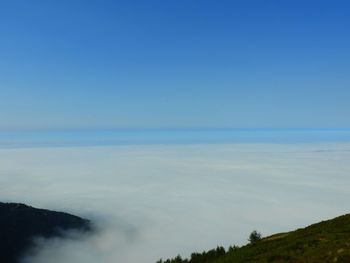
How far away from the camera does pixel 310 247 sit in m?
27.4

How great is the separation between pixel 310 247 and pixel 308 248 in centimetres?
23

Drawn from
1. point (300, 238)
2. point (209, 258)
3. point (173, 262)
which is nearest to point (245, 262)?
point (300, 238)

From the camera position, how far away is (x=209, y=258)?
38.9 meters

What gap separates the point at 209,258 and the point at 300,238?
9621 millimetres

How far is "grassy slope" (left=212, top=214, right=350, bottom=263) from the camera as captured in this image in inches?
934

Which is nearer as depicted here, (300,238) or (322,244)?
(322,244)

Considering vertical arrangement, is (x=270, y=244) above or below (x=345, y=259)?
above

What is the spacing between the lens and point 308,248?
27219 mm

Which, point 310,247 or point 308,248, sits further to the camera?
point 310,247

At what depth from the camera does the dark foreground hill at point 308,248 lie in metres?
23.6

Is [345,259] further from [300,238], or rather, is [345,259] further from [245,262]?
[300,238]

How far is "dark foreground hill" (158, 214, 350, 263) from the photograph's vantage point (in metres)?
23.6

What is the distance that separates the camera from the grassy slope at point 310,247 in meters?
23.7

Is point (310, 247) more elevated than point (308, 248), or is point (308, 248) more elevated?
point (310, 247)
